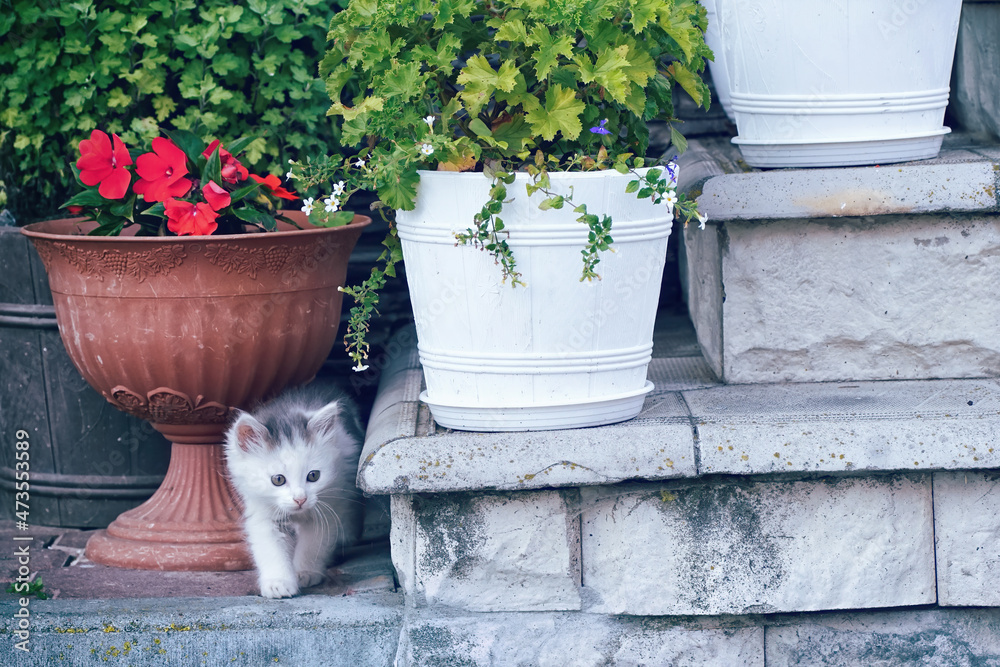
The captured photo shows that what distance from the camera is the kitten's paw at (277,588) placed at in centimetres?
210

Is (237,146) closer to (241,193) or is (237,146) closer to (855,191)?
(241,193)

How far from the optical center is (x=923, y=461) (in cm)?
181

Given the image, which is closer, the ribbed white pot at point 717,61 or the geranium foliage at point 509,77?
the geranium foliage at point 509,77

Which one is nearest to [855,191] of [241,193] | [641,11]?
[641,11]

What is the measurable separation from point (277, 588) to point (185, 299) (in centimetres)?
69

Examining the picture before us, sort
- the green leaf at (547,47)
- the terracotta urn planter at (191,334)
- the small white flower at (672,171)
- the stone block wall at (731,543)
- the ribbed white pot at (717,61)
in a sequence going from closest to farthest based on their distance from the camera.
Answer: the green leaf at (547,47)
the small white flower at (672,171)
the stone block wall at (731,543)
the terracotta urn planter at (191,334)
the ribbed white pot at (717,61)

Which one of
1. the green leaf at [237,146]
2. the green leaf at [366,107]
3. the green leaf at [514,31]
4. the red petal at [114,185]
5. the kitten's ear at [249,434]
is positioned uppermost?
the green leaf at [514,31]

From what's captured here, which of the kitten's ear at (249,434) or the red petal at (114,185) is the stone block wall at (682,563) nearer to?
the kitten's ear at (249,434)

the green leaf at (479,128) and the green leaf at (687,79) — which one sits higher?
the green leaf at (687,79)

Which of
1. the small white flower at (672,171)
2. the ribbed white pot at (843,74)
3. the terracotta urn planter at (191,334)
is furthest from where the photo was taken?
the terracotta urn planter at (191,334)

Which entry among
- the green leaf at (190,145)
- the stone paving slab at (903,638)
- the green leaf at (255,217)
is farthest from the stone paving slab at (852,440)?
the green leaf at (190,145)

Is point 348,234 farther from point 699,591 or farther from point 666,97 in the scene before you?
point 699,591

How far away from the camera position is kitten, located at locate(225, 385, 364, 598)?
2.13 m

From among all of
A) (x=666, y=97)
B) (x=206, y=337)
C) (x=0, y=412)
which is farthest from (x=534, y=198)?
(x=0, y=412)
